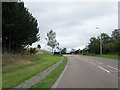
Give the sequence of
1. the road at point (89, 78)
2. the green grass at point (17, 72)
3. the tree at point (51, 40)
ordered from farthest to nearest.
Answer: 1. the tree at point (51, 40)
2. the green grass at point (17, 72)
3. the road at point (89, 78)

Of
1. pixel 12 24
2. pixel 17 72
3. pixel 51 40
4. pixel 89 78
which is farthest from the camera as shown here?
pixel 51 40

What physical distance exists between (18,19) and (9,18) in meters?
4.57

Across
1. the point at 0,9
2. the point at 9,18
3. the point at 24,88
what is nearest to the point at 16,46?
the point at 9,18

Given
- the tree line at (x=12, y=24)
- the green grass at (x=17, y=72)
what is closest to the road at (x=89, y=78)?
the green grass at (x=17, y=72)

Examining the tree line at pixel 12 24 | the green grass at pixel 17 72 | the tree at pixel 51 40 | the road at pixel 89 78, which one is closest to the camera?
the road at pixel 89 78

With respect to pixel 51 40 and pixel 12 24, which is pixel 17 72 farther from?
pixel 51 40

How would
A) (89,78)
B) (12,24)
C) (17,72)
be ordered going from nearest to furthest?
(89,78) < (17,72) < (12,24)

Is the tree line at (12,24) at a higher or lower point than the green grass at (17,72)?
higher

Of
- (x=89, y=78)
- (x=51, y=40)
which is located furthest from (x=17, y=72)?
(x=51, y=40)

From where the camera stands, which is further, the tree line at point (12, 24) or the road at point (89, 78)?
the tree line at point (12, 24)

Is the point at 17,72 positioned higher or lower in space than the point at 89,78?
lower

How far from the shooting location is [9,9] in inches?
1853

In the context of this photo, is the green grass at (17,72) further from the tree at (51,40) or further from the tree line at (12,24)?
the tree at (51,40)

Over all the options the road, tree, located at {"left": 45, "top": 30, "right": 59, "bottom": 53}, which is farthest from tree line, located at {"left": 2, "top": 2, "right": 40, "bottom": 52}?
tree, located at {"left": 45, "top": 30, "right": 59, "bottom": 53}
